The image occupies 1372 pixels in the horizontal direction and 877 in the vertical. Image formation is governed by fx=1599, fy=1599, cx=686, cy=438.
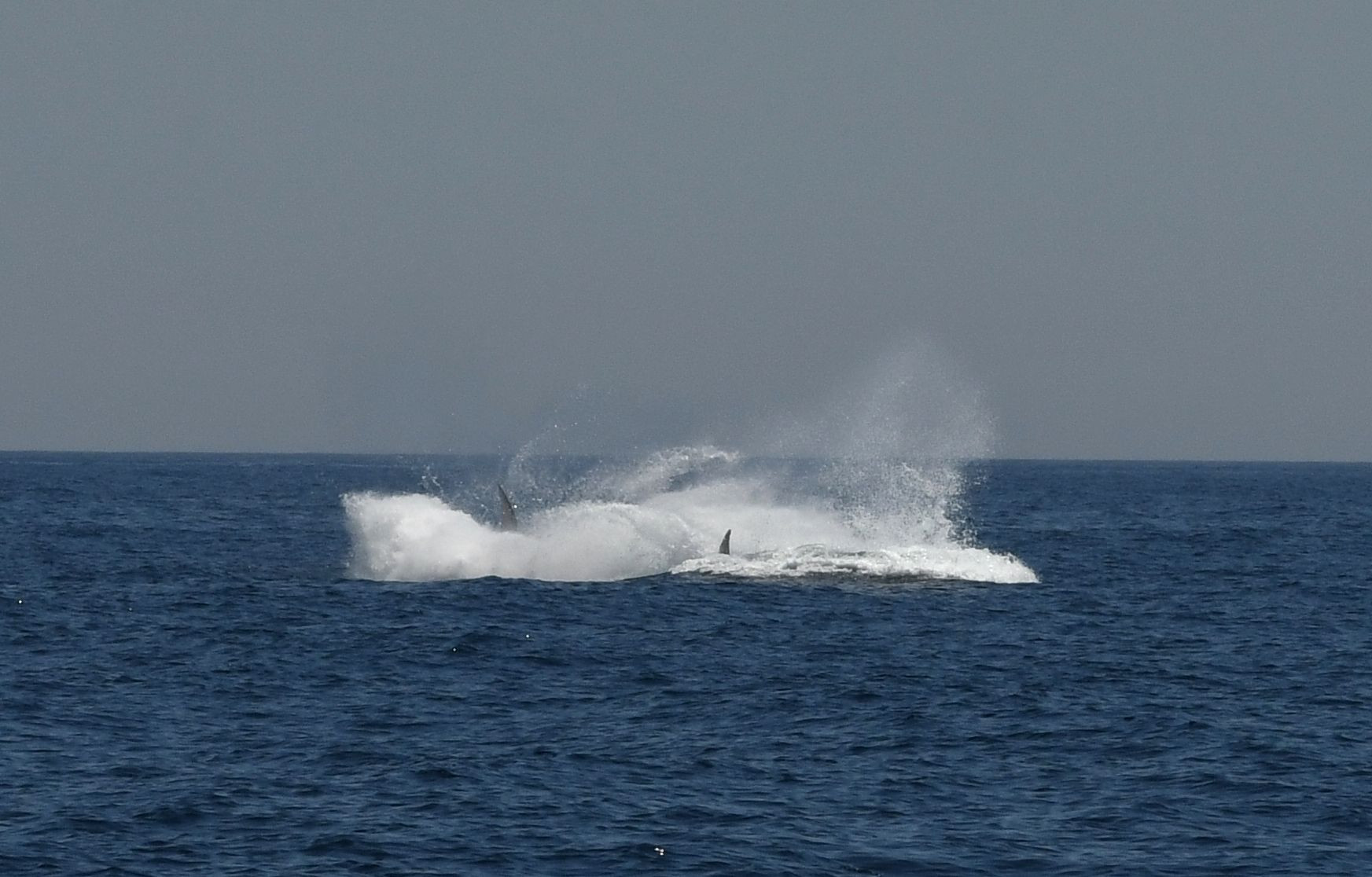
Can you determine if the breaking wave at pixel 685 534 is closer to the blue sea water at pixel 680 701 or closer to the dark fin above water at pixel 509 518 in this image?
the blue sea water at pixel 680 701

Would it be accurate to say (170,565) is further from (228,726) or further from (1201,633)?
(1201,633)

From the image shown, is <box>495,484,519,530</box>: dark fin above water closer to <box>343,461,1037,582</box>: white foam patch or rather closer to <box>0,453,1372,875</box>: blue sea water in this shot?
<box>343,461,1037,582</box>: white foam patch

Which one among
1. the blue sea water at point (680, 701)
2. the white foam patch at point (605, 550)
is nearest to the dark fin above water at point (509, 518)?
the white foam patch at point (605, 550)

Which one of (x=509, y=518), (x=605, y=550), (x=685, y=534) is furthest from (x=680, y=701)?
(x=685, y=534)

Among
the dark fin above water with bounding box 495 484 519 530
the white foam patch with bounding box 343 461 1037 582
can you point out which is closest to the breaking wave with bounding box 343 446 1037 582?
the white foam patch with bounding box 343 461 1037 582

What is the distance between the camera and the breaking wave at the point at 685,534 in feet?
181

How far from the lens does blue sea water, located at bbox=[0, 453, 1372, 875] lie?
75.7 feet

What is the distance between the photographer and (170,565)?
59781 millimetres

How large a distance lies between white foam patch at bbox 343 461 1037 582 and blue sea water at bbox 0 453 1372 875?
0.16 m

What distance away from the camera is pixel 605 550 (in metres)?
56.0

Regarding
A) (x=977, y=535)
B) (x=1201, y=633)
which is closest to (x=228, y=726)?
(x=1201, y=633)

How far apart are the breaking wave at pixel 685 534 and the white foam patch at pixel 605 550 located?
5cm

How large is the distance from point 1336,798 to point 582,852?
40.2 feet

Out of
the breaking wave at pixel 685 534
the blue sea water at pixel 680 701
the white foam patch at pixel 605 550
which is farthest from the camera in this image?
the breaking wave at pixel 685 534
